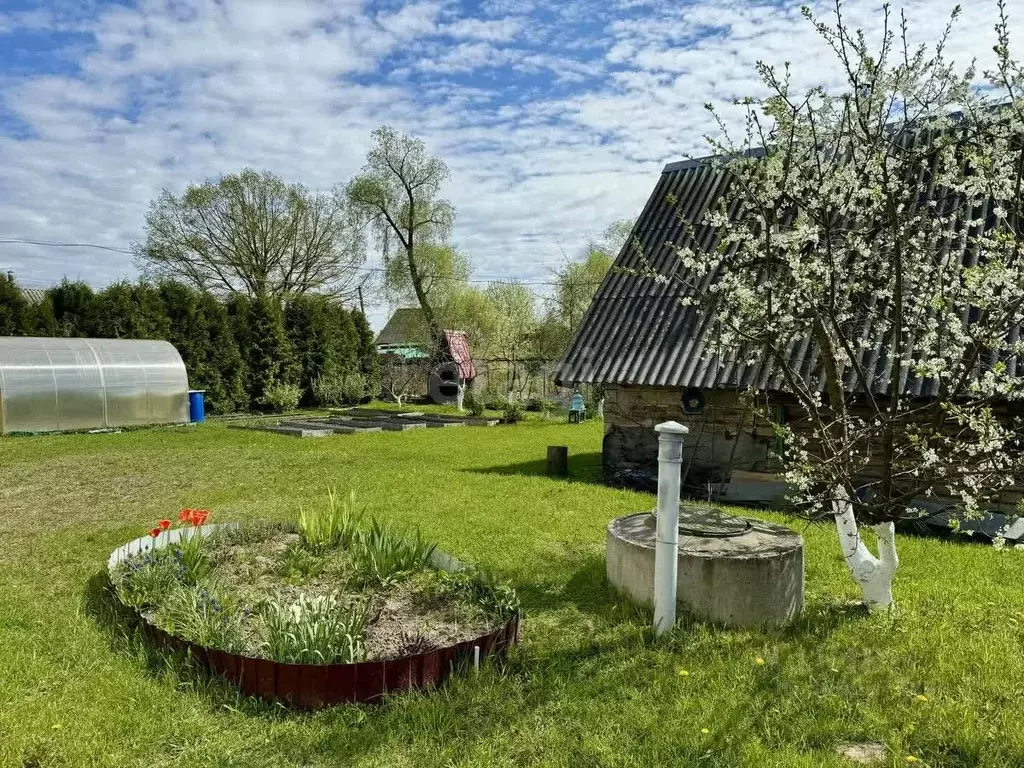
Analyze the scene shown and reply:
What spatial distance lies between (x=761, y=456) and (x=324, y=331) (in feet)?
59.5

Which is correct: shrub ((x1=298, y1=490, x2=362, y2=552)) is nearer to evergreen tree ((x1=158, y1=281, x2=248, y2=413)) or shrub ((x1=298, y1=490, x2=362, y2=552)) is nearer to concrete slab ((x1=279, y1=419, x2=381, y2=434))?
concrete slab ((x1=279, y1=419, x2=381, y2=434))

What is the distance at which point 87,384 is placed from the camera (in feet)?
52.3

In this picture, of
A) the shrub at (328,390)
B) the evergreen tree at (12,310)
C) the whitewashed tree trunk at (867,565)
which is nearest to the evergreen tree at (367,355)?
the shrub at (328,390)

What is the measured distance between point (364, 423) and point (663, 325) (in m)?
9.90

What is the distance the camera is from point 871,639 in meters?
4.26

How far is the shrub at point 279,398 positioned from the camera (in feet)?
71.6

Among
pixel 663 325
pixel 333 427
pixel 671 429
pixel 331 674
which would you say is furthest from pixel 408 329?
pixel 331 674

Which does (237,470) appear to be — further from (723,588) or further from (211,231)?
(211,231)

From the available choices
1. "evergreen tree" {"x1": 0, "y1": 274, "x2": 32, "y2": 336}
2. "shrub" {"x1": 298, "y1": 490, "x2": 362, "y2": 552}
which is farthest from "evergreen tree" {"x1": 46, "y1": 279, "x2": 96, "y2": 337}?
"shrub" {"x1": 298, "y1": 490, "x2": 362, "y2": 552}

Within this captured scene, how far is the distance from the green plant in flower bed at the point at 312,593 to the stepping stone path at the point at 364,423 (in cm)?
1007

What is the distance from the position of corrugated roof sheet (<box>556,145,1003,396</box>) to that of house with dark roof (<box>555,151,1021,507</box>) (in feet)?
0.05

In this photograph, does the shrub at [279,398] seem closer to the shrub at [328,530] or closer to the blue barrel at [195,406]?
the blue barrel at [195,406]

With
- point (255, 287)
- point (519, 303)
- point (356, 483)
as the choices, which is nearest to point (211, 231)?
point (255, 287)

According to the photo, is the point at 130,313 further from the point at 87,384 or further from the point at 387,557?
the point at 387,557
